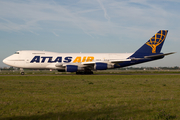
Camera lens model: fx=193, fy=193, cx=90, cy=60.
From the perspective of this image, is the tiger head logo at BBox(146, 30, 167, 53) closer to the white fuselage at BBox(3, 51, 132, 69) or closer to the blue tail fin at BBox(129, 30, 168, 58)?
the blue tail fin at BBox(129, 30, 168, 58)

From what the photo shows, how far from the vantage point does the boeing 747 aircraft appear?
38.0 metres

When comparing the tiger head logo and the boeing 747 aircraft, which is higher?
the tiger head logo

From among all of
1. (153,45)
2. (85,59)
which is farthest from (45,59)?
(153,45)

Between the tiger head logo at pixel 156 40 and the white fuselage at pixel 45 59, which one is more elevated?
the tiger head logo at pixel 156 40

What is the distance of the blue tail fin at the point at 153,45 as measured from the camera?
137 feet

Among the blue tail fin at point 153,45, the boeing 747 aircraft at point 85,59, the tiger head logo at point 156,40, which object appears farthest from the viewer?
the tiger head logo at point 156,40

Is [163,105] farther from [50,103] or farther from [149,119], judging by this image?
[50,103]

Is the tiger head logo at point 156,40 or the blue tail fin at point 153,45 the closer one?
the blue tail fin at point 153,45

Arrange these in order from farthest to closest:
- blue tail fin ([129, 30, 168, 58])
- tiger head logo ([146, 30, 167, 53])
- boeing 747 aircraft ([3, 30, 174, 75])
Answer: tiger head logo ([146, 30, 167, 53]) → blue tail fin ([129, 30, 168, 58]) → boeing 747 aircraft ([3, 30, 174, 75])

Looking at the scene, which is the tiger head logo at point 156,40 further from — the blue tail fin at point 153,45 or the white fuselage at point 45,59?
the white fuselage at point 45,59

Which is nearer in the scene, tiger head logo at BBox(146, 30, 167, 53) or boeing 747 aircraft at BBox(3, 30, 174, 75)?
boeing 747 aircraft at BBox(3, 30, 174, 75)

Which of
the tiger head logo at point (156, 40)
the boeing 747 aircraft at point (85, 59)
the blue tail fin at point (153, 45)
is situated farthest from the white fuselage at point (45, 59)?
Result: the tiger head logo at point (156, 40)

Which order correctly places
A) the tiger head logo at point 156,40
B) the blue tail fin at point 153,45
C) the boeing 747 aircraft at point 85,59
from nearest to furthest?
the boeing 747 aircraft at point 85,59
the blue tail fin at point 153,45
the tiger head logo at point 156,40

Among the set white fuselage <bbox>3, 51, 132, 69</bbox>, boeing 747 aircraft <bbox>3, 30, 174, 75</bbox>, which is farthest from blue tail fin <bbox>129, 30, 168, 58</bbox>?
white fuselage <bbox>3, 51, 132, 69</bbox>
